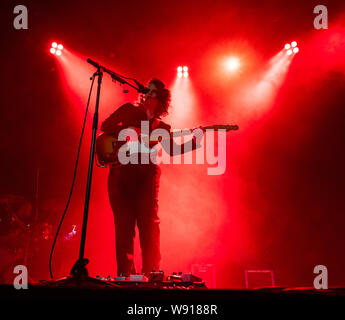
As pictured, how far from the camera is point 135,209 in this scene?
2.97 m

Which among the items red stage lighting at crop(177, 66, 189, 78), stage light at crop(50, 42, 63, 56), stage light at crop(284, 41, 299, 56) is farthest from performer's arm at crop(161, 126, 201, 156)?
stage light at crop(50, 42, 63, 56)

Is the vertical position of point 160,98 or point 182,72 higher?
point 182,72

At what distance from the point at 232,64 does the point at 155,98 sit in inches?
109

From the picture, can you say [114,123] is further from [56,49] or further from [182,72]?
[56,49]

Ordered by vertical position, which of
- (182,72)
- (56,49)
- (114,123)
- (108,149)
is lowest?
(108,149)

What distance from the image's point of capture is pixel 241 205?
16.3 feet

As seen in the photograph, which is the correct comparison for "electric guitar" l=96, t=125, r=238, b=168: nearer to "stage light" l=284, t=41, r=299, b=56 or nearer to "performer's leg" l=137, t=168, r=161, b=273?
"performer's leg" l=137, t=168, r=161, b=273

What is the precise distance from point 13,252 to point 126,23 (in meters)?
4.52

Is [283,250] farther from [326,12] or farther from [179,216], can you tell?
[326,12]

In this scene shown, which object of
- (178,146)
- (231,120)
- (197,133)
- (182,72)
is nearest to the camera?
(178,146)

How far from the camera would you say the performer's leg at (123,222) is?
2.78 metres

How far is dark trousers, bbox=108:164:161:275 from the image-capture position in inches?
112

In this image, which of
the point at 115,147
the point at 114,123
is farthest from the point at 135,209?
the point at 114,123
